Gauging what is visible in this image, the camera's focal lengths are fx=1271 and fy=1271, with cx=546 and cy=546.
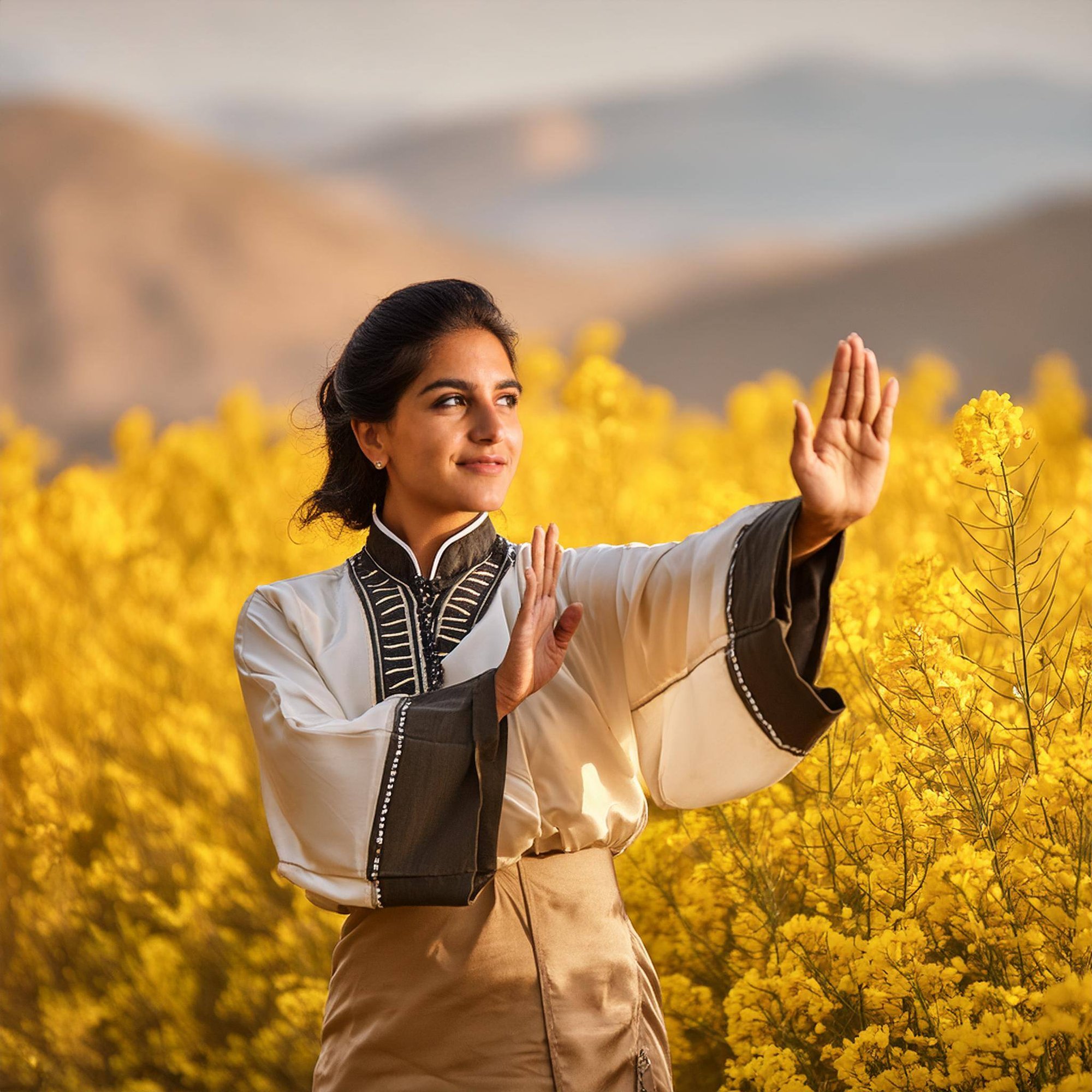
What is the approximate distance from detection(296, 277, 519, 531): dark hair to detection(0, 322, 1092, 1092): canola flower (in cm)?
61

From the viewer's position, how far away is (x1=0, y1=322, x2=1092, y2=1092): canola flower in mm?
1514

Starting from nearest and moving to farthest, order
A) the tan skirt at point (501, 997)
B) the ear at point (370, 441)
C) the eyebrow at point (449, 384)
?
the tan skirt at point (501, 997), the eyebrow at point (449, 384), the ear at point (370, 441)

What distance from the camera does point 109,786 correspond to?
3328mm

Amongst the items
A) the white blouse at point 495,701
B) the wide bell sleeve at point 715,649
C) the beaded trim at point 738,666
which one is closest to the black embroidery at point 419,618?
the white blouse at point 495,701

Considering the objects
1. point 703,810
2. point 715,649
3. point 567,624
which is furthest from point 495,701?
point 703,810

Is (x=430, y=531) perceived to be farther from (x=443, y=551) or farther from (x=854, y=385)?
(x=854, y=385)

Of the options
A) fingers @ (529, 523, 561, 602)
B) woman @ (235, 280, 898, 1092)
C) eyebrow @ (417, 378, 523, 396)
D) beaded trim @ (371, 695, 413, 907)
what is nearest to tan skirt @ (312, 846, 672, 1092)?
woman @ (235, 280, 898, 1092)

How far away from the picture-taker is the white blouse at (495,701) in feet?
4.17

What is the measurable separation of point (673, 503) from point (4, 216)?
4709 mm

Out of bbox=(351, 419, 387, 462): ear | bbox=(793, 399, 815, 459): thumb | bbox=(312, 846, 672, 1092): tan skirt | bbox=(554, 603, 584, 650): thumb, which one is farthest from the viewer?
bbox=(351, 419, 387, 462): ear

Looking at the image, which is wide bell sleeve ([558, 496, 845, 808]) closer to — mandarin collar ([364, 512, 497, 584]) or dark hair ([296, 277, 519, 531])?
mandarin collar ([364, 512, 497, 584])

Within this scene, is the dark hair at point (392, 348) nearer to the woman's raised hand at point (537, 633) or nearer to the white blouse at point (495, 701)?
the white blouse at point (495, 701)

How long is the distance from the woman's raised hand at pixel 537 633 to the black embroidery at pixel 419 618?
0.20 meters

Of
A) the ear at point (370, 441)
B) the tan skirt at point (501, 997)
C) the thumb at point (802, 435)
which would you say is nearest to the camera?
the thumb at point (802, 435)
